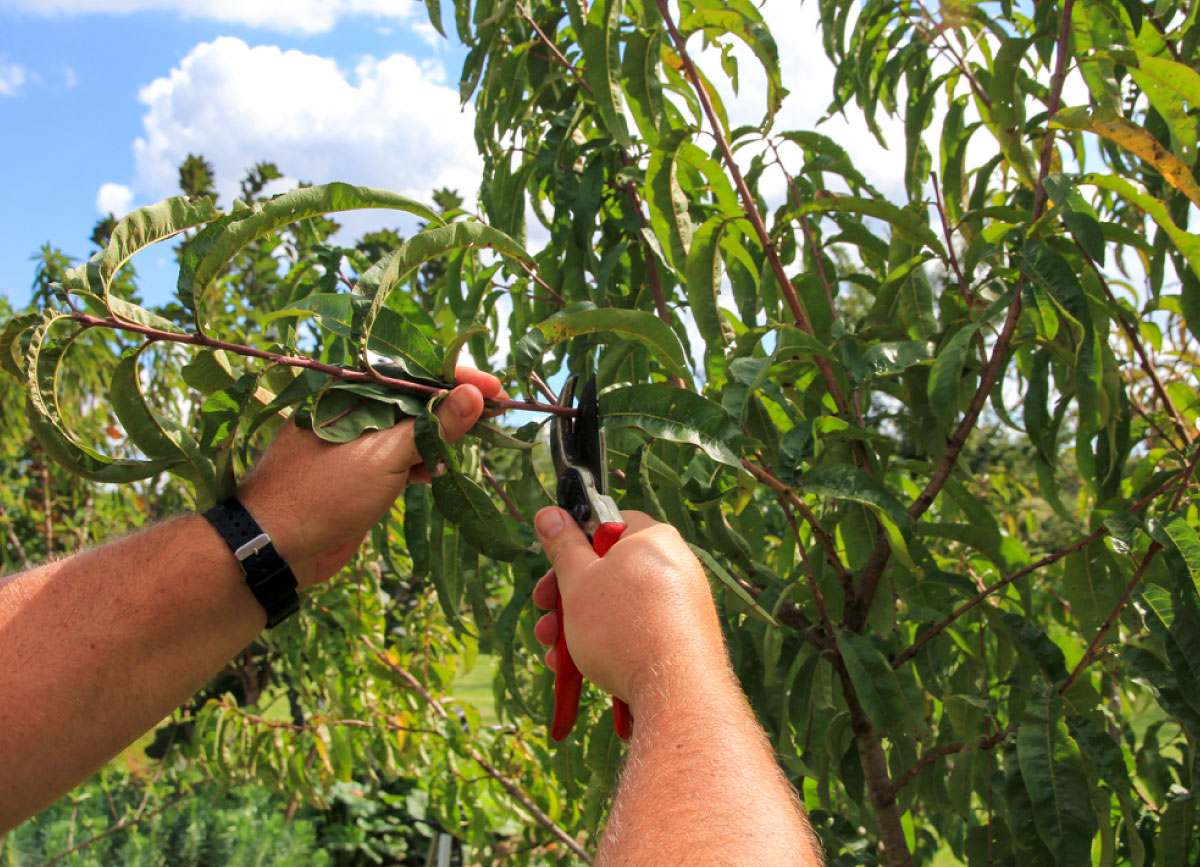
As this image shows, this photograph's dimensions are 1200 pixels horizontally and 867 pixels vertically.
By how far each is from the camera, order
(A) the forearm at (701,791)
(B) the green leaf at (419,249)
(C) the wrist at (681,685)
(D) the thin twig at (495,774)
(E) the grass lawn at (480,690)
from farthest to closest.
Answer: (E) the grass lawn at (480,690)
(D) the thin twig at (495,774)
(B) the green leaf at (419,249)
(C) the wrist at (681,685)
(A) the forearm at (701,791)

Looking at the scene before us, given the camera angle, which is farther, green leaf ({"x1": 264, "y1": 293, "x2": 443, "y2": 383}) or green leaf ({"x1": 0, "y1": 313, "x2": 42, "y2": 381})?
green leaf ({"x1": 264, "y1": 293, "x2": 443, "y2": 383})

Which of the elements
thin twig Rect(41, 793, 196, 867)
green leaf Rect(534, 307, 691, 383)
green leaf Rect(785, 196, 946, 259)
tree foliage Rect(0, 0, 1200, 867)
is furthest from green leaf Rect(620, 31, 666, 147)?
thin twig Rect(41, 793, 196, 867)

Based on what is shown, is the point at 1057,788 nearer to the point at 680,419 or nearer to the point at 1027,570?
the point at 1027,570

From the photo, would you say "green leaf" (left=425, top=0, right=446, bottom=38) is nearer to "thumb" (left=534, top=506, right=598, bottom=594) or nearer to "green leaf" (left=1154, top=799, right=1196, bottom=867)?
"thumb" (left=534, top=506, right=598, bottom=594)

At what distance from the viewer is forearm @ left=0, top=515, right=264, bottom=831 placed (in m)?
1.22

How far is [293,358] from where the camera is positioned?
114 centimetres

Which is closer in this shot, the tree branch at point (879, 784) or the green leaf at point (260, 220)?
the green leaf at point (260, 220)

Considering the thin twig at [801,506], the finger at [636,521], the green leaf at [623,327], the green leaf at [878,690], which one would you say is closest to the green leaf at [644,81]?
the green leaf at [623,327]

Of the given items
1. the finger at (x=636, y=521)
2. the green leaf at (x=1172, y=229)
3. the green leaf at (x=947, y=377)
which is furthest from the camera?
the green leaf at (x=947, y=377)

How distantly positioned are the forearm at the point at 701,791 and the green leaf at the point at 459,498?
354mm

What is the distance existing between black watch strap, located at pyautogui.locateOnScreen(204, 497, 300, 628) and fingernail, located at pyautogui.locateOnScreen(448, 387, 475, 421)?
0.32 m

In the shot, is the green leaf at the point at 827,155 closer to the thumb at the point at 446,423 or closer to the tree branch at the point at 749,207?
the tree branch at the point at 749,207

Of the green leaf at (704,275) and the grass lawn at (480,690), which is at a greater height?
the green leaf at (704,275)

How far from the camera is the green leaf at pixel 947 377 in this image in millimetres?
1388
